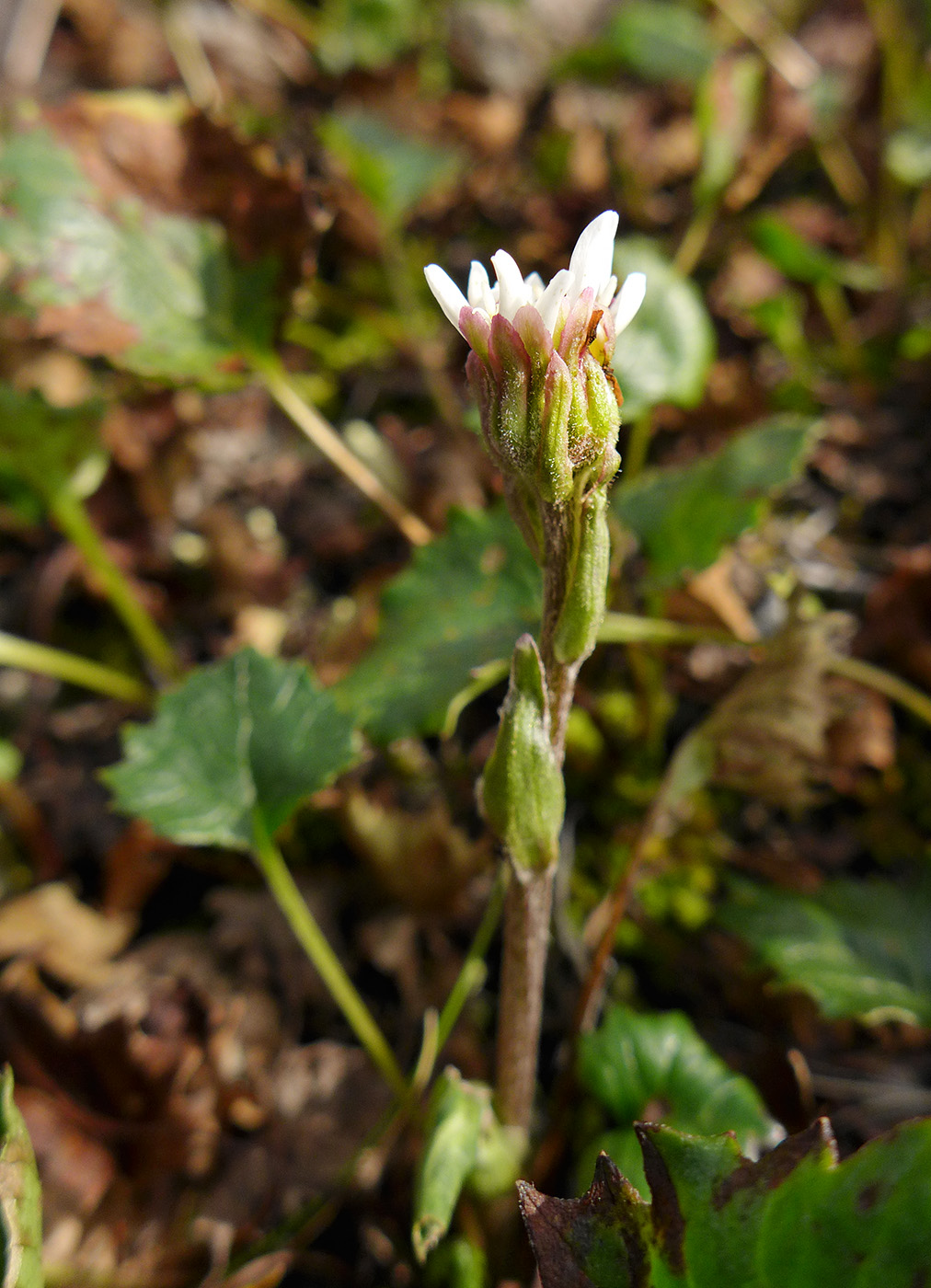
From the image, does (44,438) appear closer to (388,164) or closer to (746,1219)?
(388,164)

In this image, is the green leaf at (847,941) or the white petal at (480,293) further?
the green leaf at (847,941)

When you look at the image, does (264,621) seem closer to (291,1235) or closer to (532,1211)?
(291,1235)

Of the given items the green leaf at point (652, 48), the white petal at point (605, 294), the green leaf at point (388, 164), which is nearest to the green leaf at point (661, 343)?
the green leaf at point (388, 164)

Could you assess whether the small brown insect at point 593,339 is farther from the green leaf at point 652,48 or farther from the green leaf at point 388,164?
the green leaf at point 652,48

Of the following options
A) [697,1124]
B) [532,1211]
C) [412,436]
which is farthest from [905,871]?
[412,436]

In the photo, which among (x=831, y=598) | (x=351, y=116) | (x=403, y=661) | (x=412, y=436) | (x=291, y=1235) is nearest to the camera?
(x=291, y=1235)
